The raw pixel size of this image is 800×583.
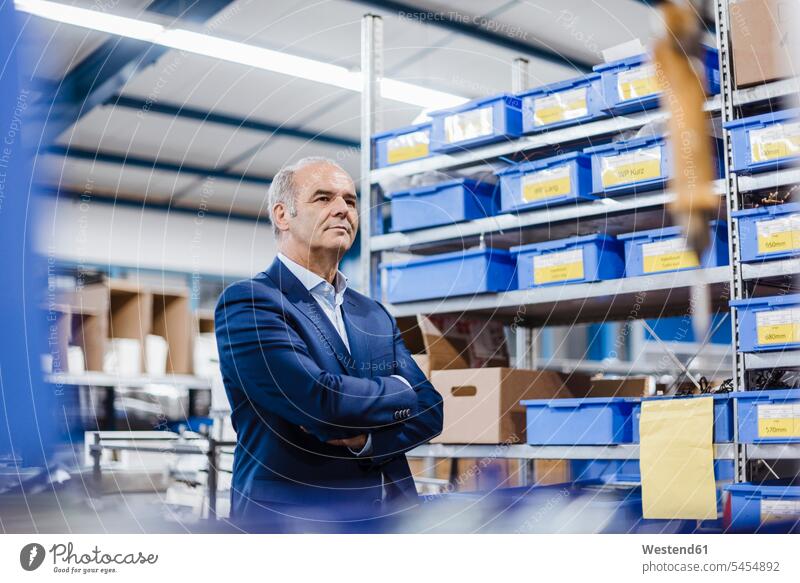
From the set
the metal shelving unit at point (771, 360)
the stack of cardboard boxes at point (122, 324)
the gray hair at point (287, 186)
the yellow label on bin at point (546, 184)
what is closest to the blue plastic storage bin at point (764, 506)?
the metal shelving unit at point (771, 360)

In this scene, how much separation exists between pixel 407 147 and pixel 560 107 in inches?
20.7

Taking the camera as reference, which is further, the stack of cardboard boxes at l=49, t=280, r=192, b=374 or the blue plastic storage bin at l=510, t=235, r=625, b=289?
the blue plastic storage bin at l=510, t=235, r=625, b=289

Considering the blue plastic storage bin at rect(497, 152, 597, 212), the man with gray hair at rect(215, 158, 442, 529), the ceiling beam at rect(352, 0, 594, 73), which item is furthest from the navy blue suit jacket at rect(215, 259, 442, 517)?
the ceiling beam at rect(352, 0, 594, 73)

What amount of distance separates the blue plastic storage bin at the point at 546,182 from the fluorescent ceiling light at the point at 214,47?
1.10 feet

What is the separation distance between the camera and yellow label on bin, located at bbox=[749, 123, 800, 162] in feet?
7.73

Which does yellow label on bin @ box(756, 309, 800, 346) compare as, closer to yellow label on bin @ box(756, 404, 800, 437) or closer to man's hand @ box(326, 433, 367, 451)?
yellow label on bin @ box(756, 404, 800, 437)

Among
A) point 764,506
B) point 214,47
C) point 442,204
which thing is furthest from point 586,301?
point 214,47

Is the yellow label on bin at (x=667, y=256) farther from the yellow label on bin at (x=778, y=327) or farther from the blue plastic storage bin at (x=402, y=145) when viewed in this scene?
the blue plastic storage bin at (x=402, y=145)

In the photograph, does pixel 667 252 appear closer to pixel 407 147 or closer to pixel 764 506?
pixel 764 506

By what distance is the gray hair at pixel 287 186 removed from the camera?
2195 millimetres

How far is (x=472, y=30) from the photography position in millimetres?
3172
